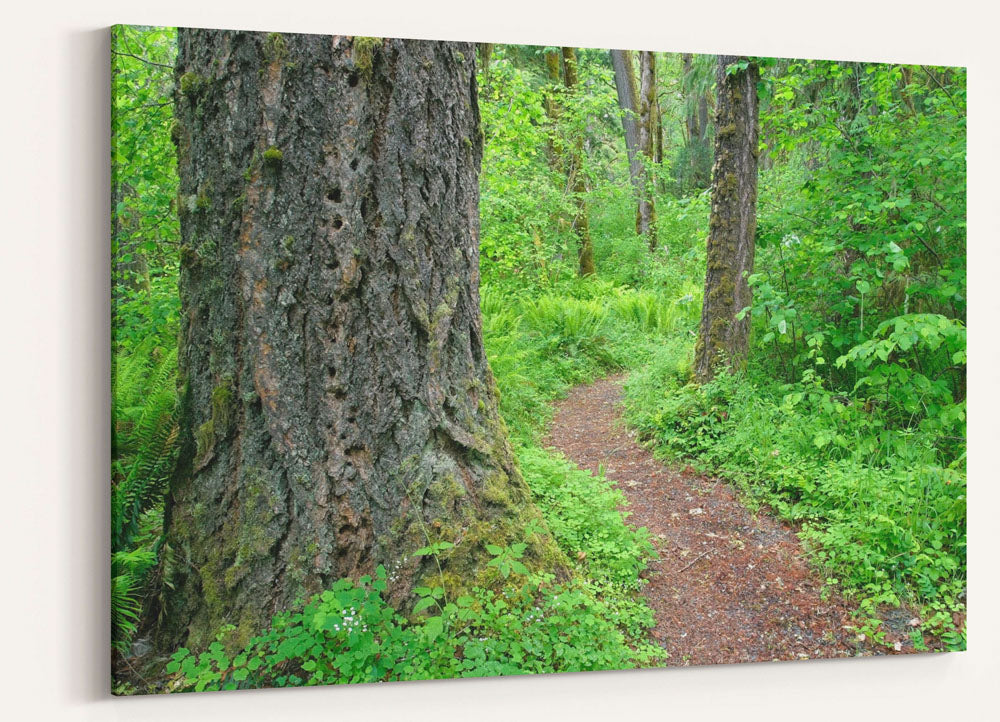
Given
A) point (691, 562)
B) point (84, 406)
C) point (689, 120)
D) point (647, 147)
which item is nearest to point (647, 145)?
point (647, 147)

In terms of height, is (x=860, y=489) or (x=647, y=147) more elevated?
(x=647, y=147)

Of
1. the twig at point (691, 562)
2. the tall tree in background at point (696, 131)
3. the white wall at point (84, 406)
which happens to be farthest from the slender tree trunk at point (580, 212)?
the twig at point (691, 562)

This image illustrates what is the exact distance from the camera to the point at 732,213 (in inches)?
145

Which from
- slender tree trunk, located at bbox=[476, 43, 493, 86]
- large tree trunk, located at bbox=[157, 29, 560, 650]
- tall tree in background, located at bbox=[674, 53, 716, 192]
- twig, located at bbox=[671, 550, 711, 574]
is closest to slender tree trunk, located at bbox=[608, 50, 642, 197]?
tall tree in background, located at bbox=[674, 53, 716, 192]

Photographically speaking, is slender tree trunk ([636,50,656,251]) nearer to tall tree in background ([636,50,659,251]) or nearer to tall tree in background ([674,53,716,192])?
tall tree in background ([636,50,659,251])

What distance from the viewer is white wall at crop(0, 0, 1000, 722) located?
2.38 meters

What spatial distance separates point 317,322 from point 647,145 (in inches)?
86.3

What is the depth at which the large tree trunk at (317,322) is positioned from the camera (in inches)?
91.2

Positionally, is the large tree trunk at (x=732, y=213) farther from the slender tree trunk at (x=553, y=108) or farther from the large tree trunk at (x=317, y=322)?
the large tree trunk at (x=317, y=322)

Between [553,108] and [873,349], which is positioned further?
[553,108]

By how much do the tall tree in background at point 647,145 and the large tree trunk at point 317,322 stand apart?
1.10 meters

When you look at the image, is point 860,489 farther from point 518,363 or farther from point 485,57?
point 485,57

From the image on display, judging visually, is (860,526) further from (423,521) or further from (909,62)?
(909,62)

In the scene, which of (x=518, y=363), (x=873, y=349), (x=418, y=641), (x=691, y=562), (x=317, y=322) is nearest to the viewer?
(x=317, y=322)
